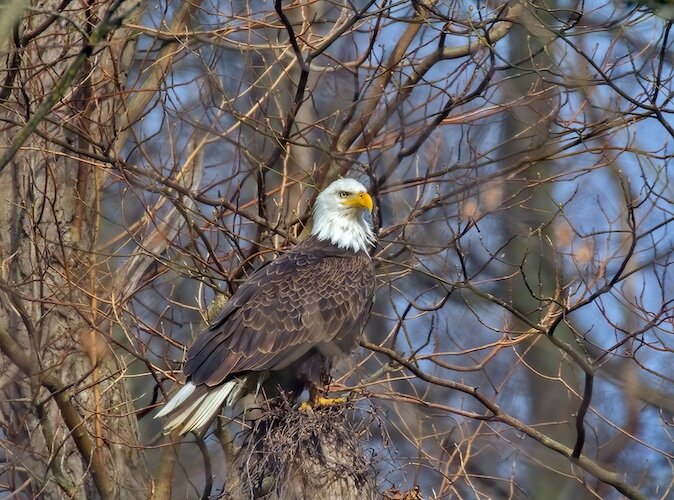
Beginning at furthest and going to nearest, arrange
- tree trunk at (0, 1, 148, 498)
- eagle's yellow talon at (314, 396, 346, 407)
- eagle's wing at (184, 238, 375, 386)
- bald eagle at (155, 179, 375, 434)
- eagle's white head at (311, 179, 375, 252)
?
eagle's white head at (311, 179, 375, 252)
tree trunk at (0, 1, 148, 498)
eagle's wing at (184, 238, 375, 386)
bald eagle at (155, 179, 375, 434)
eagle's yellow talon at (314, 396, 346, 407)

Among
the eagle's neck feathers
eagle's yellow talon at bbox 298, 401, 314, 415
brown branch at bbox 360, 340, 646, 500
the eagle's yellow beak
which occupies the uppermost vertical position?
the eagle's yellow beak

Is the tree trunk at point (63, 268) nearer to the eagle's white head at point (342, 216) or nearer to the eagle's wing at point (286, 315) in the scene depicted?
the eagle's wing at point (286, 315)

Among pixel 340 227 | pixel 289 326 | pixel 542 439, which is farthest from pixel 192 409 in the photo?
pixel 542 439

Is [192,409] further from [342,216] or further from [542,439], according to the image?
[542,439]

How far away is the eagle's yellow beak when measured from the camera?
6602 mm

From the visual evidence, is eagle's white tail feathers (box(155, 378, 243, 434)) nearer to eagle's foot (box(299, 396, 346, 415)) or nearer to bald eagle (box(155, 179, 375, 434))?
bald eagle (box(155, 179, 375, 434))

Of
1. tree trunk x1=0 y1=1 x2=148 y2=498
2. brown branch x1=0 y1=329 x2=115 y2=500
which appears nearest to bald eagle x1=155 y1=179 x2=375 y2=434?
brown branch x1=0 y1=329 x2=115 y2=500

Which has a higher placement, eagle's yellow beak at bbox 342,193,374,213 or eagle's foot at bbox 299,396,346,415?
eagle's yellow beak at bbox 342,193,374,213

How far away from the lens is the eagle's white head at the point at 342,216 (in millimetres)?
6754

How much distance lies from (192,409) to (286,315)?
911mm

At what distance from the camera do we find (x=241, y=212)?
6.24 m

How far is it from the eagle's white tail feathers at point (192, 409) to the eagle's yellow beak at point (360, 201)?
1521mm

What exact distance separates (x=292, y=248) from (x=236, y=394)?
1.13 m

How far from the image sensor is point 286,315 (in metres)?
6.37
